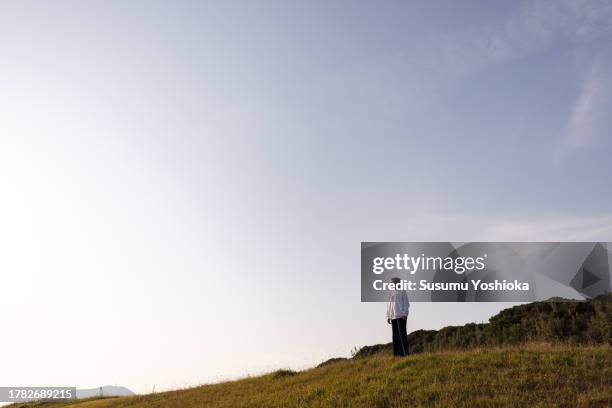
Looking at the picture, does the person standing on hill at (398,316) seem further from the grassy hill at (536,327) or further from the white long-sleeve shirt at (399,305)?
the grassy hill at (536,327)

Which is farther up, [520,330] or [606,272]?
[606,272]

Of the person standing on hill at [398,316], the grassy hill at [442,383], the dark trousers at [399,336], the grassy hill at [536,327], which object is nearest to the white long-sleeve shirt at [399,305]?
the person standing on hill at [398,316]

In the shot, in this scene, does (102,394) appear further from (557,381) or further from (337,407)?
(557,381)

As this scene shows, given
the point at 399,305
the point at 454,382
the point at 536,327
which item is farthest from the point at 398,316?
the point at 536,327

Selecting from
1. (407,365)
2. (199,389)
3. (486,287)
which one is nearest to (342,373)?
(407,365)

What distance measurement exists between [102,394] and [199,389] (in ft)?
45.4

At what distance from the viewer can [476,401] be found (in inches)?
526

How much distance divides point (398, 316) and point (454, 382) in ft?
15.9

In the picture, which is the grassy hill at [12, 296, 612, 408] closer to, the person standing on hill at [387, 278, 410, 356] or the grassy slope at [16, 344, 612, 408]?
the grassy slope at [16, 344, 612, 408]

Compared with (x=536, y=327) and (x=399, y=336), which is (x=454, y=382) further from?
(x=536, y=327)

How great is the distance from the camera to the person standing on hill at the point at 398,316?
20.0 m

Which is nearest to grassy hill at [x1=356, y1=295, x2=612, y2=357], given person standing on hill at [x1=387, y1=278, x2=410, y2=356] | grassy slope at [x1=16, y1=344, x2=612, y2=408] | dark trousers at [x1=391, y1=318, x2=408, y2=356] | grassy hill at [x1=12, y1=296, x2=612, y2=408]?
dark trousers at [x1=391, y1=318, x2=408, y2=356]

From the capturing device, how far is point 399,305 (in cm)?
2002

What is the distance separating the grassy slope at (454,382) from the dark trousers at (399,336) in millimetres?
640
